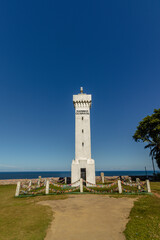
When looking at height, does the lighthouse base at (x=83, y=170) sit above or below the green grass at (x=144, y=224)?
above

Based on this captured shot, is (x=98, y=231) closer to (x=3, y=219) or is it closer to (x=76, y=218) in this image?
(x=76, y=218)

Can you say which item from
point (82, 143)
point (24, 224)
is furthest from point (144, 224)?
point (82, 143)

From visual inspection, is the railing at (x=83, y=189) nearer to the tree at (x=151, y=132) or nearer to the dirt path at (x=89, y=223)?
the dirt path at (x=89, y=223)

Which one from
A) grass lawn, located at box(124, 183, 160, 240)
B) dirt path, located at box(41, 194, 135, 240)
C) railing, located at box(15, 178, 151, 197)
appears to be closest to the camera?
grass lawn, located at box(124, 183, 160, 240)

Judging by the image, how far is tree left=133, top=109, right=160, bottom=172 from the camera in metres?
28.7

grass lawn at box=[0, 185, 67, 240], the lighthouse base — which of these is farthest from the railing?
grass lawn at box=[0, 185, 67, 240]

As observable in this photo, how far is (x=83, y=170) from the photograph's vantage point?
2266cm

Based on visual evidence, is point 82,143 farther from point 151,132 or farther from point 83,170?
point 151,132

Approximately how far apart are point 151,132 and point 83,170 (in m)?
18.5

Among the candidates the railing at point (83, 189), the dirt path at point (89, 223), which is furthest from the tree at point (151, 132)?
the dirt path at point (89, 223)

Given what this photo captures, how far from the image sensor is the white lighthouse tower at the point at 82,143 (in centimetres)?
2179

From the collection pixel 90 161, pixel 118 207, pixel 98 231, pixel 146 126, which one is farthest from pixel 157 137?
pixel 98 231

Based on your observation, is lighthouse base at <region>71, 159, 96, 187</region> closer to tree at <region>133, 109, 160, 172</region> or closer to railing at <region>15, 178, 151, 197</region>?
railing at <region>15, 178, 151, 197</region>

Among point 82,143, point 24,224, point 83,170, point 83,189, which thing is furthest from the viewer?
point 82,143
